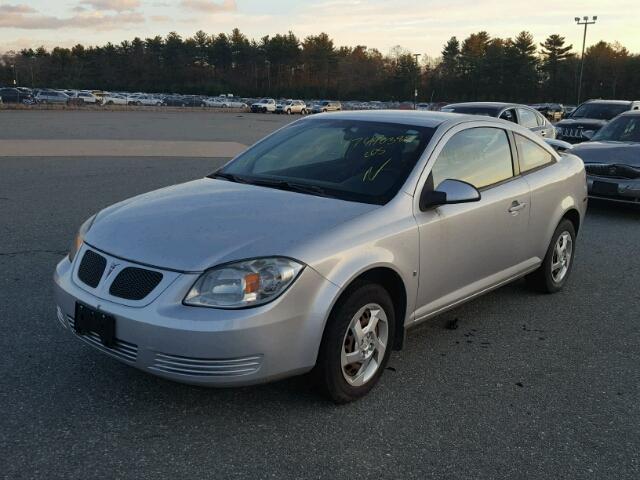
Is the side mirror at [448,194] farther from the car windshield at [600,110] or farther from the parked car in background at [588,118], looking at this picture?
the car windshield at [600,110]

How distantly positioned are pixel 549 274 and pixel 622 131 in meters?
6.25

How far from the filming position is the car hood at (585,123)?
1803cm

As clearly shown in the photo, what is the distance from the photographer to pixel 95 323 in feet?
10.6

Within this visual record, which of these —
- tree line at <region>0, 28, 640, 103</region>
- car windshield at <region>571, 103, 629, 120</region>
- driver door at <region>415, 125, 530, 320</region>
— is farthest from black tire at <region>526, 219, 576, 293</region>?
tree line at <region>0, 28, 640, 103</region>

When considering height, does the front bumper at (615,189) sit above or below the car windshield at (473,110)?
below

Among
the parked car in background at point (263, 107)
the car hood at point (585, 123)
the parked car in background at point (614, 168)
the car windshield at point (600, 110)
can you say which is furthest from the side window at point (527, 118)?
the parked car in background at point (263, 107)

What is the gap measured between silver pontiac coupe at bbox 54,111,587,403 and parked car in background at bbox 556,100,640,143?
14.3 meters

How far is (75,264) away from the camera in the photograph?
11.7 ft

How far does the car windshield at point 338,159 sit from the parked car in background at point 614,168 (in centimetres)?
606

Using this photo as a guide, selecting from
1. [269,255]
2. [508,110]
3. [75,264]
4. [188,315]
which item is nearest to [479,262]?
[269,255]

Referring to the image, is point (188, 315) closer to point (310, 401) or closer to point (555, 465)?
point (310, 401)

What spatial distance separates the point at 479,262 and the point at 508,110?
390 inches

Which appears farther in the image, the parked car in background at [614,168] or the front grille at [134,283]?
the parked car in background at [614,168]

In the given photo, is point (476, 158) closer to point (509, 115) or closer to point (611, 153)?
point (611, 153)
